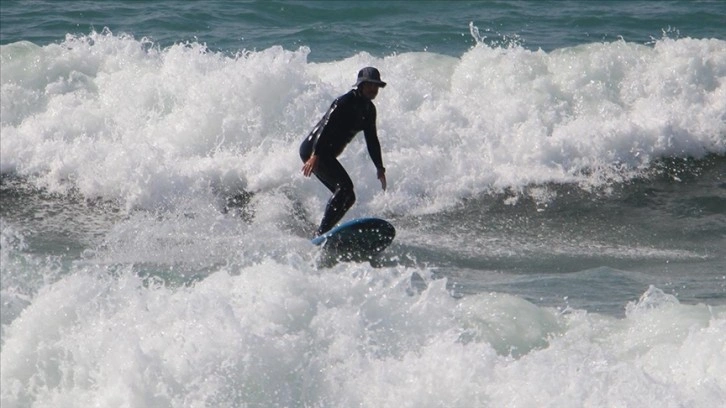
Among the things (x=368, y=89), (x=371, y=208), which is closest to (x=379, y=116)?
(x=371, y=208)

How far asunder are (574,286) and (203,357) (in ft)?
10.1

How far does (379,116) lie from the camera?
480 inches

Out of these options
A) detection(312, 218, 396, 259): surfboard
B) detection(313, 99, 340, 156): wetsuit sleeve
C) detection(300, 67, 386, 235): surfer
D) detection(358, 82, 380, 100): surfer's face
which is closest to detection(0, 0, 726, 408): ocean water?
detection(312, 218, 396, 259): surfboard

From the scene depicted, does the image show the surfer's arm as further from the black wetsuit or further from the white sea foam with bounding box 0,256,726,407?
the white sea foam with bounding box 0,256,726,407

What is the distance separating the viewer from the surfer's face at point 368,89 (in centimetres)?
859

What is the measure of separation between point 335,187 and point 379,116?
3.18 metres

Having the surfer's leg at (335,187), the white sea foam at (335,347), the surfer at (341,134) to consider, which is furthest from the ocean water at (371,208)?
the surfer at (341,134)

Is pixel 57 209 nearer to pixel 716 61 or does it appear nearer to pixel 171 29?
pixel 171 29

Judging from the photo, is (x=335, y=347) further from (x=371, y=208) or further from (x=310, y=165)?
(x=371, y=208)

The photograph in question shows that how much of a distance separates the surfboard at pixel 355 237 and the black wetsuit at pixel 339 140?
0.17 metres

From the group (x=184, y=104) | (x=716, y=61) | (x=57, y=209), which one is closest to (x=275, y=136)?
(x=184, y=104)

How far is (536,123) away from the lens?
12.4 meters

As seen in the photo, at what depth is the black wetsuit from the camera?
28.9 feet

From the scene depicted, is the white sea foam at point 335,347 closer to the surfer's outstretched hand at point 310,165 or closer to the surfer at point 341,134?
the surfer's outstretched hand at point 310,165
